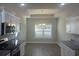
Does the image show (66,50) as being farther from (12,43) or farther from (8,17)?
(8,17)

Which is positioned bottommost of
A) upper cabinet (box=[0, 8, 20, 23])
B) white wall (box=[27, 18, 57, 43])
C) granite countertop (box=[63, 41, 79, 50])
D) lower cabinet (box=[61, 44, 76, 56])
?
lower cabinet (box=[61, 44, 76, 56])

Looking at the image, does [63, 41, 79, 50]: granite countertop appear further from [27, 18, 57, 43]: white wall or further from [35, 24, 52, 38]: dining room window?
[35, 24, 52, 38]: dining room window

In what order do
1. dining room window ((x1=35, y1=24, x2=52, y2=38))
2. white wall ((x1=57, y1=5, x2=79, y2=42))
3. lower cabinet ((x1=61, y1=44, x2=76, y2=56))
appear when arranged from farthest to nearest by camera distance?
1. dining room window ((x1=35, y1=24, x2=52, y2=38))
2. white wall ((x1=57, y1=5, x2=79, y2=42))
3. lower cabinet ((x1=61, y1=44, x2=76, y2=56))

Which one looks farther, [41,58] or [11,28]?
[11,28]

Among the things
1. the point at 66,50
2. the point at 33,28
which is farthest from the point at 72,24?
the point at 33,28

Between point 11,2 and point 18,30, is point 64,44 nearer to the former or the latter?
point 18,30

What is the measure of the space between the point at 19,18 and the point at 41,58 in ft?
2.38

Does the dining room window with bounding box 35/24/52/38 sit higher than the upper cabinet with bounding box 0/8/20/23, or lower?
lower

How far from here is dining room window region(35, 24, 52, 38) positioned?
169 cm

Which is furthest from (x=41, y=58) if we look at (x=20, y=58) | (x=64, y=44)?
(x=64, y=44)

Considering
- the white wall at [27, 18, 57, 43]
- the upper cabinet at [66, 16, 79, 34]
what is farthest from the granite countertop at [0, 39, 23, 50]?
the upper cabinet at [66, 16, 79, 34]

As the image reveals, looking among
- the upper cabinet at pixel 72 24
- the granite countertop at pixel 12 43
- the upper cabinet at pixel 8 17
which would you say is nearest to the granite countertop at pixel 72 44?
the upper cabinet at pixel 72 24

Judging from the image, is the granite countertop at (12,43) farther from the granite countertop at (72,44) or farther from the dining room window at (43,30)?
the granite countertop at (72,44)

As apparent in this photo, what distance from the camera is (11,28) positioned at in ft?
5.66
